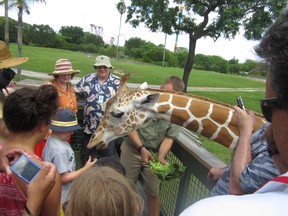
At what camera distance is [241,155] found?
6.04 ft

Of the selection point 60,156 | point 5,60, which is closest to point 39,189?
point 60,156

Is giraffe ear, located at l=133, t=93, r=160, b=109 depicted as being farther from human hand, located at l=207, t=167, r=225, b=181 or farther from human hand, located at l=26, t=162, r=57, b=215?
human hand, located at l=26, t=162, r=57, b=215

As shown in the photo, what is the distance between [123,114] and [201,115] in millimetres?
978

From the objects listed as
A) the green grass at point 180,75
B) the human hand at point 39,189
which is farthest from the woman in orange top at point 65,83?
the green grass at point 180,75

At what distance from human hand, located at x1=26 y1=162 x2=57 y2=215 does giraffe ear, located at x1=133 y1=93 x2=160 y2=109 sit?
1.93 meters

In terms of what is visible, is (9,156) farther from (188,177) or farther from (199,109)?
(199,109)

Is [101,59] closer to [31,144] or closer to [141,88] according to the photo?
[141,88]

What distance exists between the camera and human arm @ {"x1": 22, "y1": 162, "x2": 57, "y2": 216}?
1569mm

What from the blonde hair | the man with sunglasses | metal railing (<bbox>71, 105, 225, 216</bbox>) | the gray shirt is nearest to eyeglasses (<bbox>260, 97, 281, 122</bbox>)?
the man with sunglasses

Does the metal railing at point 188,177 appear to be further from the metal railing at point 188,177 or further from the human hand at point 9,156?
the human hand at point 9,156

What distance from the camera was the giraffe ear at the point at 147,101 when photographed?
3424 millimetres

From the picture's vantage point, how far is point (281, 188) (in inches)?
29.2

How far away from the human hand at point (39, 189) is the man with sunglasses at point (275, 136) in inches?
43.0

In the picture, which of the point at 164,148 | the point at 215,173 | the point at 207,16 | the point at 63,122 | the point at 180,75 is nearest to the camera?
the point at 215,173
